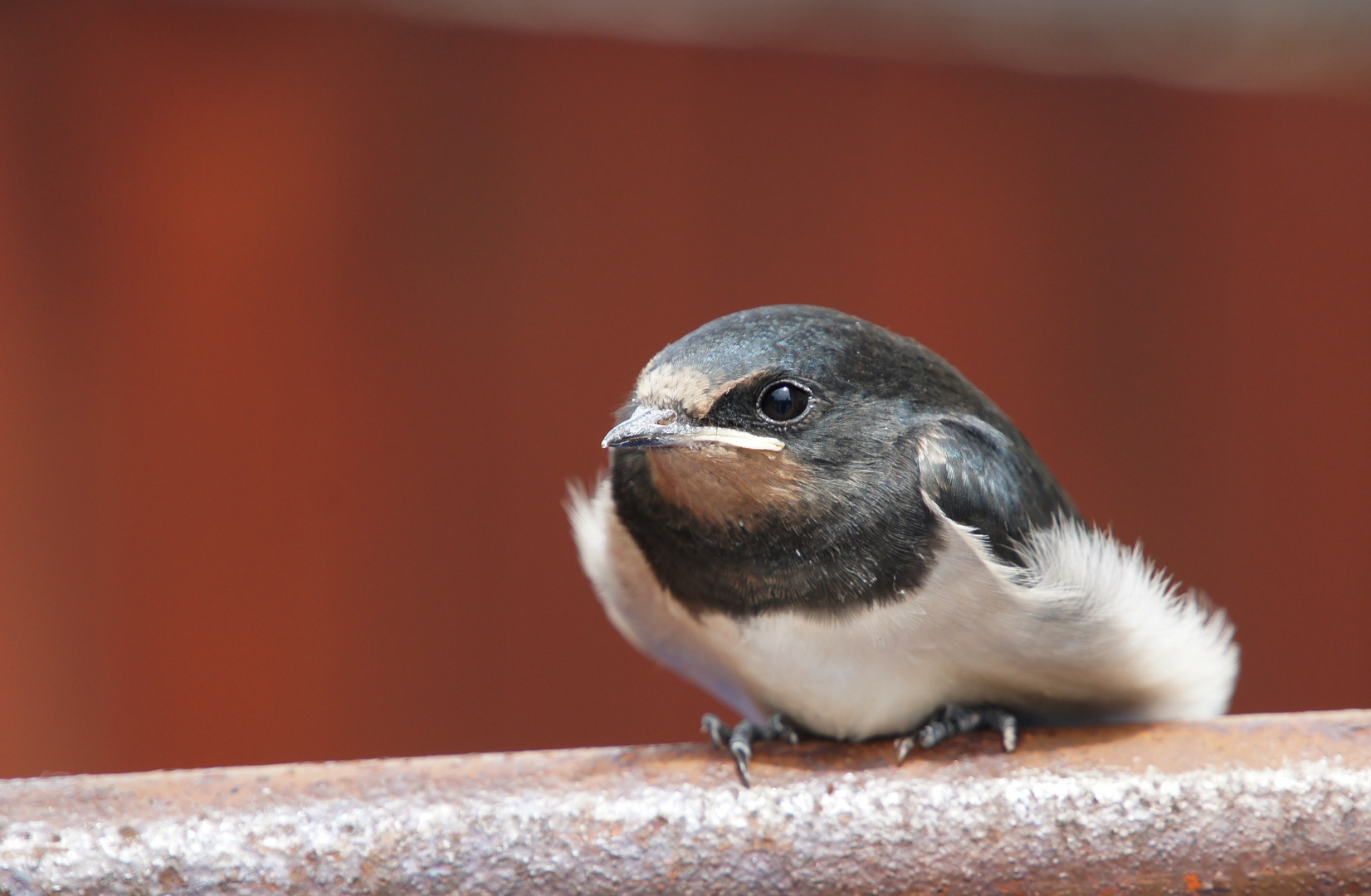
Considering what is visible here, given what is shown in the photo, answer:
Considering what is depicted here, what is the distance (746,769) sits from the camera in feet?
3.95

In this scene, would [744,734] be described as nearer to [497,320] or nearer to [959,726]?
[959,726]

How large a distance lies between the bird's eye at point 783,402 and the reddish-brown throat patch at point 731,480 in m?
0.04

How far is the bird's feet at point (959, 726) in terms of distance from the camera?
4.13 ft

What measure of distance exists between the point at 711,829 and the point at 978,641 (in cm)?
40

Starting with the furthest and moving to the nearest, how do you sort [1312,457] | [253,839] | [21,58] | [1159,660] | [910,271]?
[1312,457] < [910,271] < [21,58] < [1159,660] < [253,839]

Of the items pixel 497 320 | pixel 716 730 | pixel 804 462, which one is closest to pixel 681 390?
pixel 804 462

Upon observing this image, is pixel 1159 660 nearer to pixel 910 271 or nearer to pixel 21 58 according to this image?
pixel 910 271

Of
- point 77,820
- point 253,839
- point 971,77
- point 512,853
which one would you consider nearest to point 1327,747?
point 512,853

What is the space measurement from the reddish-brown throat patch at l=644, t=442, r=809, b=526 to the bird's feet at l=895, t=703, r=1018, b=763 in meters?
0.29

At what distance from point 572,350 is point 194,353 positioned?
88 cm

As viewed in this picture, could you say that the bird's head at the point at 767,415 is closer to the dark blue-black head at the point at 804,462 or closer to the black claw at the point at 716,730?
the dark blue-black head at the point at 804,462

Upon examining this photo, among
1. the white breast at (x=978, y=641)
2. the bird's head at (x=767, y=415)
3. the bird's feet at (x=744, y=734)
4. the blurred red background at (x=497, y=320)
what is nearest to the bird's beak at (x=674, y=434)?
the bird's head at (x=767, y=415)

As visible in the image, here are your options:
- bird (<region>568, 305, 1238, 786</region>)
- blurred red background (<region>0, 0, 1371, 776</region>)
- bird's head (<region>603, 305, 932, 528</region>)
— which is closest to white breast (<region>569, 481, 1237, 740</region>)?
bird (<region>568, 305, 1238, 786</region>)

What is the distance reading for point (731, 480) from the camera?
1.26 meters
